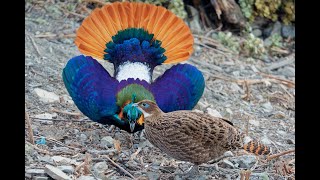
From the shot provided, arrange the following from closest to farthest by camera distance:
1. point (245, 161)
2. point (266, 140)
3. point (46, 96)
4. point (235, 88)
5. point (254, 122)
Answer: point (245, 161) → point (266, 140) → point (46, 96) → point (254, 122) → point (235, 88)

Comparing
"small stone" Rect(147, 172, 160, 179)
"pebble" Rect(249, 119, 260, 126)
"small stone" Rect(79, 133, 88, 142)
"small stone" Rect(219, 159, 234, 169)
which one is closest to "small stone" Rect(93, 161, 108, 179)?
"small stone" Rect(147, 172, 160, 179)

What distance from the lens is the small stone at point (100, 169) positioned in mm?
3328

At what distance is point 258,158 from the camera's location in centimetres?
372

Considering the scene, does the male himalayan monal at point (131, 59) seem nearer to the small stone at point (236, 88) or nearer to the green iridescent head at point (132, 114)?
the green iridescent head at point (132, 114)

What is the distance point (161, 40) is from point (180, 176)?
0.98 metres

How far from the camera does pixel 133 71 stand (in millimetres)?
3852

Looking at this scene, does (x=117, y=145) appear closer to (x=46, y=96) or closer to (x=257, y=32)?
(x=46, y=96)

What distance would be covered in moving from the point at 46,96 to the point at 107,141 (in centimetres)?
72

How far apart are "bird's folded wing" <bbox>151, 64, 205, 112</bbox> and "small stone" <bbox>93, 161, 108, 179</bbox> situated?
0.48m

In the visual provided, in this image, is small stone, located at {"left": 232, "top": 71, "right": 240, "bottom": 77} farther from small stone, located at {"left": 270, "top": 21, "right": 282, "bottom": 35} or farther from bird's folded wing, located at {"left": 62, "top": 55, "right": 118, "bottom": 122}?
bird's folded wing, located at {"left": 62, "top": 55, "right": 118, "bottom": 122}

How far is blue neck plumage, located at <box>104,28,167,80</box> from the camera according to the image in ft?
12.9

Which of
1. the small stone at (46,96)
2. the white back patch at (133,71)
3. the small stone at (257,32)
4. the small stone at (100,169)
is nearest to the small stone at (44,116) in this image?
the small stone at (46,96)

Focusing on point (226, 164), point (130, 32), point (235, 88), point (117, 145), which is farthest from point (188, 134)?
point (235, 88)

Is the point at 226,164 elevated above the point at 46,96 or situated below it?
below
